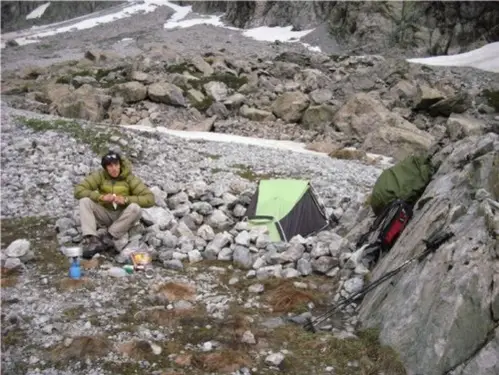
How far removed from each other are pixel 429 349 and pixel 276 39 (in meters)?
75.5

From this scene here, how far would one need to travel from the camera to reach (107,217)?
10609mm

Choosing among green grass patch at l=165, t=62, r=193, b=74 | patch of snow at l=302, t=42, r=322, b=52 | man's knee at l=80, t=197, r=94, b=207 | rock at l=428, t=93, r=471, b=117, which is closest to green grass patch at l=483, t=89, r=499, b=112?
rock at l=428, t=93, r=471, b=117

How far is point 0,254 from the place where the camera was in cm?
957

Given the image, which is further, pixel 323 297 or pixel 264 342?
pixel 323 297

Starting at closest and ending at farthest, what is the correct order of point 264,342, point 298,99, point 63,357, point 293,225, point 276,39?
point 63,357, point 264,342, point 293,225, point 298,99, point 276,39

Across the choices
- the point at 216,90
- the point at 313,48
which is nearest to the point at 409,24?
the point at 313,48

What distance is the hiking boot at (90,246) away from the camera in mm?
9945

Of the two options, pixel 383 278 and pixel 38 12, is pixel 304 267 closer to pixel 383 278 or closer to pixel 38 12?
pixel 383 278

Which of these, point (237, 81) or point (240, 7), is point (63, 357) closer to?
point (237, 81)

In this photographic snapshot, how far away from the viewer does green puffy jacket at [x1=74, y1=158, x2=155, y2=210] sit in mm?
10555

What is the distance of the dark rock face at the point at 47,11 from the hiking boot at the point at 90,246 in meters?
136

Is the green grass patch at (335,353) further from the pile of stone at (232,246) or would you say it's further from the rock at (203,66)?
the rock at (203,66)

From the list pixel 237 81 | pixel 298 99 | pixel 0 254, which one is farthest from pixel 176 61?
pixel 0 254

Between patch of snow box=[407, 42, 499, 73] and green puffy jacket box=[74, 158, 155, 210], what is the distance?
50.0 meters
